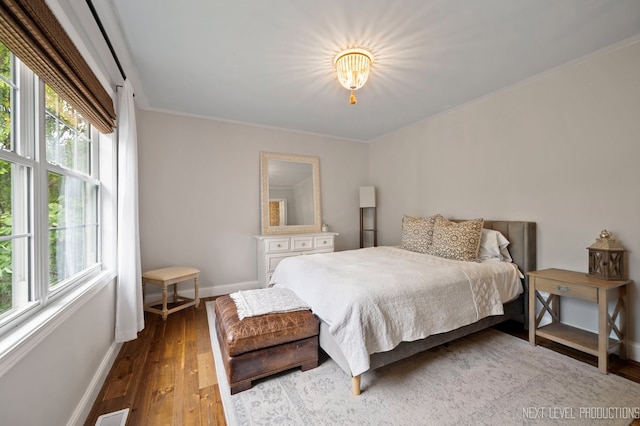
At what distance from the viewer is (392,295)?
1.80 metres

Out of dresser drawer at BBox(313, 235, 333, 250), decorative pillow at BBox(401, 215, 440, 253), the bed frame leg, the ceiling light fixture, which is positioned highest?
the ceiling light fixture

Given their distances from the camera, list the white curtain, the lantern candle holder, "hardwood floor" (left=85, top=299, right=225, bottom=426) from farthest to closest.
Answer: the white curtain, the lantern candle holder, "hardwood floor" (left=85, top=299, right=225, bottom=426)

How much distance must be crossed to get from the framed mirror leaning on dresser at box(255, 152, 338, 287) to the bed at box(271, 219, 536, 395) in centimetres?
90

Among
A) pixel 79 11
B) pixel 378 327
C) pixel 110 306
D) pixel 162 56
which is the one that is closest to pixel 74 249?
pixel 110 306

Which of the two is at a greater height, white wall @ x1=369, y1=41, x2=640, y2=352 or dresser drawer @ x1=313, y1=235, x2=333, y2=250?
white wall @ x1=369, y1=41, x2=640, y2=352

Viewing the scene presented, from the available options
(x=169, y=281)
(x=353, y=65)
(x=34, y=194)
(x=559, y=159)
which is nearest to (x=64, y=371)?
(x=34, y=194)

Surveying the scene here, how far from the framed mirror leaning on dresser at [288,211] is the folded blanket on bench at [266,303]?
134 cm

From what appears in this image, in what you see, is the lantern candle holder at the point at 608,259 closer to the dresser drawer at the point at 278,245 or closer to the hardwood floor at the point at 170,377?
the hardwood floor at the point at 170,377

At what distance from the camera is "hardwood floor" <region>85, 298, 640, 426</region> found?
5.03 feet

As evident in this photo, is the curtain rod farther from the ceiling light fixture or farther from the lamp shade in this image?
the lamp shade

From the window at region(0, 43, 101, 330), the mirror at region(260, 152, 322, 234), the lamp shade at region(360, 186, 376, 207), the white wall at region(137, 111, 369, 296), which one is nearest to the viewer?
the window at region(0, 43, 101, 330)

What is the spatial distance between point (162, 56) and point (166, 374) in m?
2.49

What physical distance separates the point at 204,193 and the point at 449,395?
133 inches

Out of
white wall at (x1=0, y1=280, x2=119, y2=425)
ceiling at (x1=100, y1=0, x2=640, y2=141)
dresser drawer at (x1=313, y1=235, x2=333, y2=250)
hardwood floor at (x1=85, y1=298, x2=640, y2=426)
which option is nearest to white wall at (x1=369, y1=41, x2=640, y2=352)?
ceiling at (x1=100, y1=0, x2=640, y2=141)
